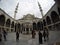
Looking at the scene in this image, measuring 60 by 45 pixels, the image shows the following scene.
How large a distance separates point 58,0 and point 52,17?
75.5 ft

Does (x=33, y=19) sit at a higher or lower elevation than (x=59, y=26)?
higher

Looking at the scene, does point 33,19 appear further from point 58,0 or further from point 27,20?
point 58,0

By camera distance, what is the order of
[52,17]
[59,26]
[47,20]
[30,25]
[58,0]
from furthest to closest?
[30,25] → [47,20] → [52,17] → [59,26] → [58,0]

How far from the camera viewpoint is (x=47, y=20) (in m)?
31.6

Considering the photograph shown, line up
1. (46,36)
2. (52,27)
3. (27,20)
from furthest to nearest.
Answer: (27,20)
(52,27)
(46,36)

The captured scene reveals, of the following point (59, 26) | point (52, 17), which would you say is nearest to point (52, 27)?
point (59, 26)

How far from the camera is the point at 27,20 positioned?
45.4 meters

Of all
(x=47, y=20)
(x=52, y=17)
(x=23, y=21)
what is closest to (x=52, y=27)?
(x=52, y=17)

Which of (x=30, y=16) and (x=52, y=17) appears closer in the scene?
(x=52, y=17)

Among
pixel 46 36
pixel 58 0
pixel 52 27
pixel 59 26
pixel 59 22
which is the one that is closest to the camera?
pixel 58 0

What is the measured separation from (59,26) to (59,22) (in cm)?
160

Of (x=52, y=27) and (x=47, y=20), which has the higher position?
(x=47, y=20)

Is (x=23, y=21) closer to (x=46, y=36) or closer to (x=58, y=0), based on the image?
(x=46, y=36)

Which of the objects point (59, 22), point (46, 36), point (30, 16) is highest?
point (30, 16)
